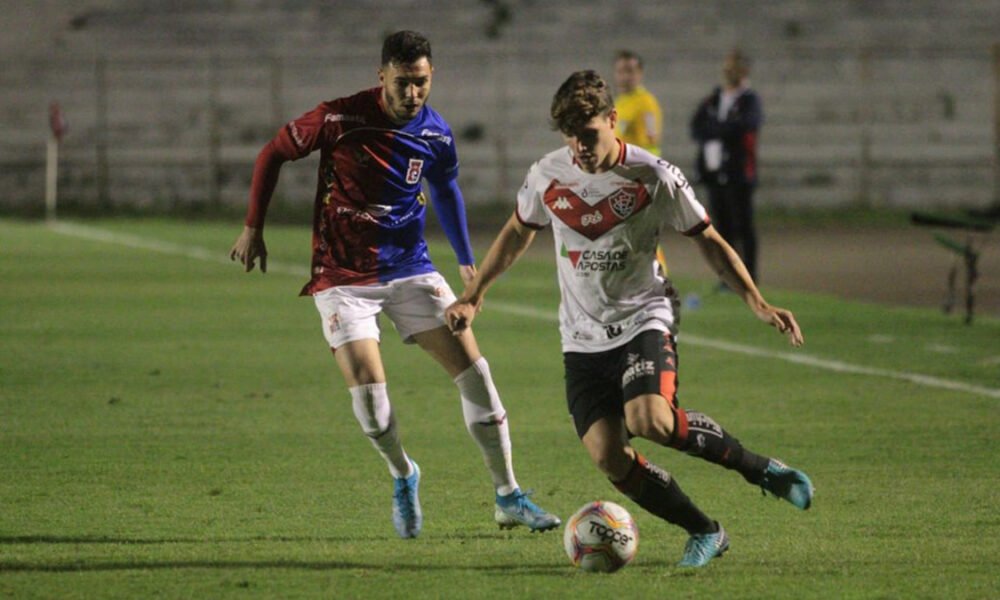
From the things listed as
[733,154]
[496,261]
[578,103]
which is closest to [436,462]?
[496,261]

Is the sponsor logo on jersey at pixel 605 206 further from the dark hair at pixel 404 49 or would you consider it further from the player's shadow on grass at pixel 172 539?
the player's shadow on grass at pixel 172 539

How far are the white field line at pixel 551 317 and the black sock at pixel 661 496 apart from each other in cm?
484

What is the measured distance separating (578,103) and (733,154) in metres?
10.8

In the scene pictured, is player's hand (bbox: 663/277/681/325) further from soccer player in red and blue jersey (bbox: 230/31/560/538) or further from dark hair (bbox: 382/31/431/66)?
dark hair (bbox: 382/31/431/66)

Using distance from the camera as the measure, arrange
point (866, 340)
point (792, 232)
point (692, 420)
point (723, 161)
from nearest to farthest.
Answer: point (692, 420) < point (866, 340) < point (723, 161) < point (792, 232)

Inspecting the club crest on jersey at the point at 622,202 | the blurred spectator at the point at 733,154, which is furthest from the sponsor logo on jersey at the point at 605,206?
the blurred spectator at the point at 733,154

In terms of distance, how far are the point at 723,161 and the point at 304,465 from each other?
893 centimetres

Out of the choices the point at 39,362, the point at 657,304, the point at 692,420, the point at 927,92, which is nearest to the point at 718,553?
the point at 692,420

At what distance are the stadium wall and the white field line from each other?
232 inches

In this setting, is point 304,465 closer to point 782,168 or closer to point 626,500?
point 626,500

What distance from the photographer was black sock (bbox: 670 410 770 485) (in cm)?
594

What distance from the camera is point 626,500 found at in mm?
7281

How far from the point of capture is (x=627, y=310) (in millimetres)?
6125

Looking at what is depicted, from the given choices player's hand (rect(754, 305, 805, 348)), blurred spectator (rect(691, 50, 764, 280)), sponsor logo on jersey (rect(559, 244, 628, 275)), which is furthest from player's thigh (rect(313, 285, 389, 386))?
blurred spectator (rect(691, 50, 764, 280))
